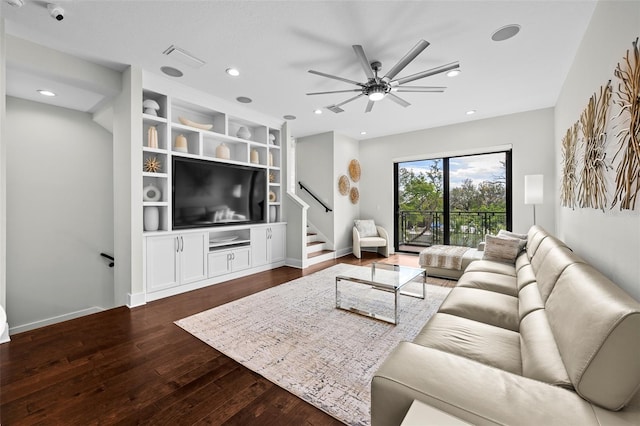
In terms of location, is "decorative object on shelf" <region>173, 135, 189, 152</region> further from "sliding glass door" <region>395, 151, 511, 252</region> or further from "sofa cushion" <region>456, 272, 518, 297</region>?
"sliding glass door" <region>395, 151, 511, 252</region>

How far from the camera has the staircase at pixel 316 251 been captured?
5480mm

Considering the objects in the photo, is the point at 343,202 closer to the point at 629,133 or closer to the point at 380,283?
the point at 380,283

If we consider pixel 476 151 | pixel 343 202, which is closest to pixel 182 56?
pixel 343 202

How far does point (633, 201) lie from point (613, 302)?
0.84m

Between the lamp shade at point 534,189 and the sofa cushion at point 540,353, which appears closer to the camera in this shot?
Answer: the sofa cushion at point 540,353

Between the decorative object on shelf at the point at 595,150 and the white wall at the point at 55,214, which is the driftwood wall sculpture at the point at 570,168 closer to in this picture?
the decorative object on shelf at the point at 595,150

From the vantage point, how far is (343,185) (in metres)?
6.26

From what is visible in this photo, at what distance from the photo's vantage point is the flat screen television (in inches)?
150

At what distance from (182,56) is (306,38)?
4.47 feet

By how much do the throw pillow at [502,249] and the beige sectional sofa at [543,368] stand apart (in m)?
1.93

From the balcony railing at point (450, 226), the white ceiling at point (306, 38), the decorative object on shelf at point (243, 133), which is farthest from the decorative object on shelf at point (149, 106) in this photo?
the balcony railing at point (450, 226)

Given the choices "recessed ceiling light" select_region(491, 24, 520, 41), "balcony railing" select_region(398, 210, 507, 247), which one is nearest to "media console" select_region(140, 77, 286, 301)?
"balcony railing" select_region(398, 210, 507, 247)

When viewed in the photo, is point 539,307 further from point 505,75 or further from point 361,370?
Result: point 505,75

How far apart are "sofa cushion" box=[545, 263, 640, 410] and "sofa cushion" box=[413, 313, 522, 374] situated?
0.96 feet
